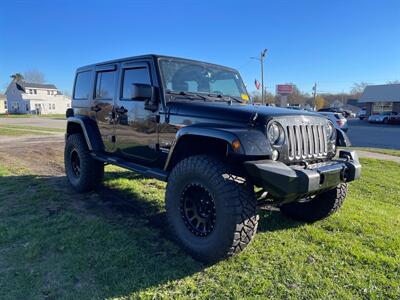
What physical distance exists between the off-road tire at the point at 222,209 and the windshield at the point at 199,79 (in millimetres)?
1268

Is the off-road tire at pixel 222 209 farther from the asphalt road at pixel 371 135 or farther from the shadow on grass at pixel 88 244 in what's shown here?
the asphalt road at pixel 371 135

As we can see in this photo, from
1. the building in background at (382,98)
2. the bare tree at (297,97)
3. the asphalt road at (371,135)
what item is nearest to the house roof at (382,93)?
the building in background at (382,98)

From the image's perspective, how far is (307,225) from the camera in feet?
13.7

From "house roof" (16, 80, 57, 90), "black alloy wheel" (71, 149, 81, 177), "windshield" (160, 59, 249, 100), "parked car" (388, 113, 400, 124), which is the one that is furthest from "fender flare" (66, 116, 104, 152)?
"house roof" (16, 80, 57, 90)

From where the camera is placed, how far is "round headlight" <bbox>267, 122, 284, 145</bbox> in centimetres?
312

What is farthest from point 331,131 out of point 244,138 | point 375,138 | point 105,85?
point 375,138

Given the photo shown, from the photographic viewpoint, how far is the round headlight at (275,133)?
10.3 feet

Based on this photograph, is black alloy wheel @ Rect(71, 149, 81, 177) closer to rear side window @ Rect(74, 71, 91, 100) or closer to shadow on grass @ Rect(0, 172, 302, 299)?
shadow on grass @ Rect(0, 172, 302, 299)

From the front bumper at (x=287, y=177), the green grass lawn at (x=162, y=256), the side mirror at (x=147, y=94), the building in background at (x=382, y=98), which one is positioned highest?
the building in background at (x=382, y=98)

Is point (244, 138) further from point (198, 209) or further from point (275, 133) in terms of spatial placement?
point (198, 209)

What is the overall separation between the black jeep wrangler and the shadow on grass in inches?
15.1

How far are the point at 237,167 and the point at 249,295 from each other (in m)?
1.16

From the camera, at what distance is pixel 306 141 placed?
3381mm

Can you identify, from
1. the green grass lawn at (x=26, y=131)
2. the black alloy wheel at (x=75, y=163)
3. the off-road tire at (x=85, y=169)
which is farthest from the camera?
the green grass lawn at (x=26, y=131)
